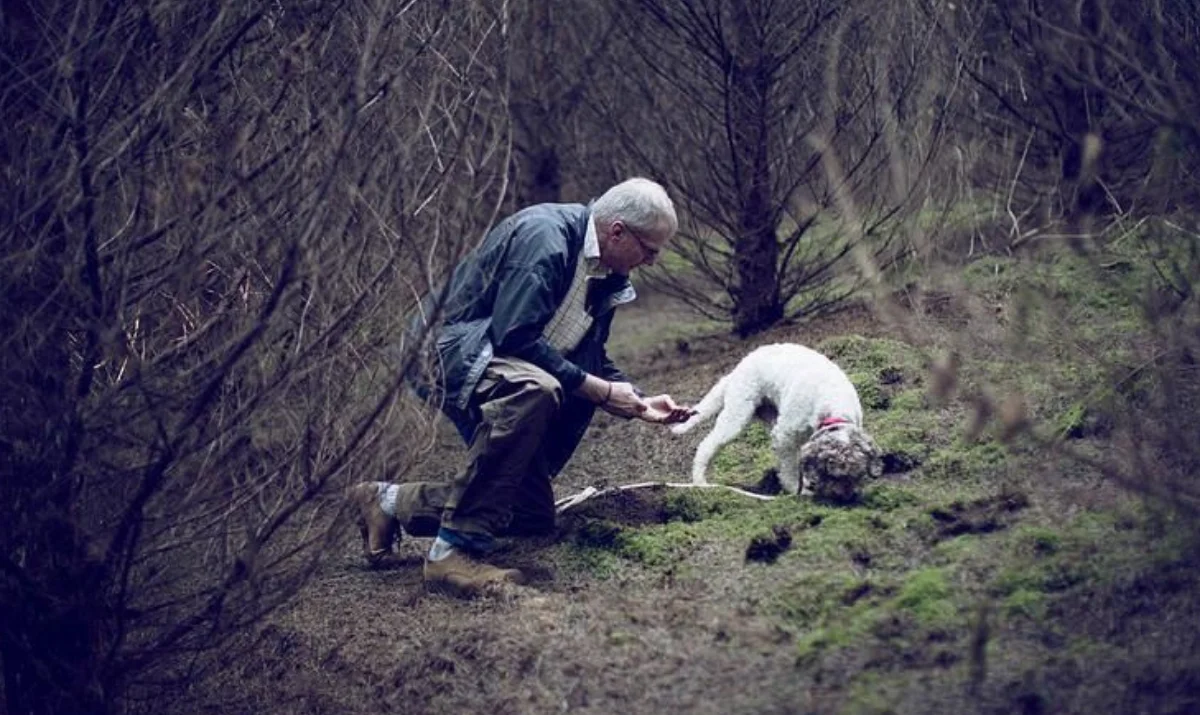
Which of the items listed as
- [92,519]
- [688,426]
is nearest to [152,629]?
[92,519]

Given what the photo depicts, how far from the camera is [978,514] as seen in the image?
5.64 metres

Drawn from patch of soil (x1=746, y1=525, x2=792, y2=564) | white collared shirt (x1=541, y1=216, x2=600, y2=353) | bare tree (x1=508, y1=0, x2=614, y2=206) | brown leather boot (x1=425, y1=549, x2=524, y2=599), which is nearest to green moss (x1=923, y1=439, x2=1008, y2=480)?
patch of soil (x1=746, y1=525, x2=792, y2=564)

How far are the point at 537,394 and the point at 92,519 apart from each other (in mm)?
1739

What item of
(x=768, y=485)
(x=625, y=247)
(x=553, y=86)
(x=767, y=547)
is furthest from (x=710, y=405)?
(x=553, y=86)

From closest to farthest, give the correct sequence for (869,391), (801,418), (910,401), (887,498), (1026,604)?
(1026,604), (887,498), (801,418), (910,401), (869,391)

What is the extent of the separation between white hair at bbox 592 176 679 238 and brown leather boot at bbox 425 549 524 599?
1.49 meters

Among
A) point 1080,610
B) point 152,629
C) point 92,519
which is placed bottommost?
point 152,629

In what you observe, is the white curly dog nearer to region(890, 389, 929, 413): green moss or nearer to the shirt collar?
the shirt collar

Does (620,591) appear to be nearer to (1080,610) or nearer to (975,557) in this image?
(975,557)

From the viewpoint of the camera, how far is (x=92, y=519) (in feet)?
16.0

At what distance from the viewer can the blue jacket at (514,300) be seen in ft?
19.0

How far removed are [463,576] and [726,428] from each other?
136 cm

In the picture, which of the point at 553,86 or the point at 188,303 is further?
the point at 553,86

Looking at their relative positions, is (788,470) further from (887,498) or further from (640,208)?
(640,208)
